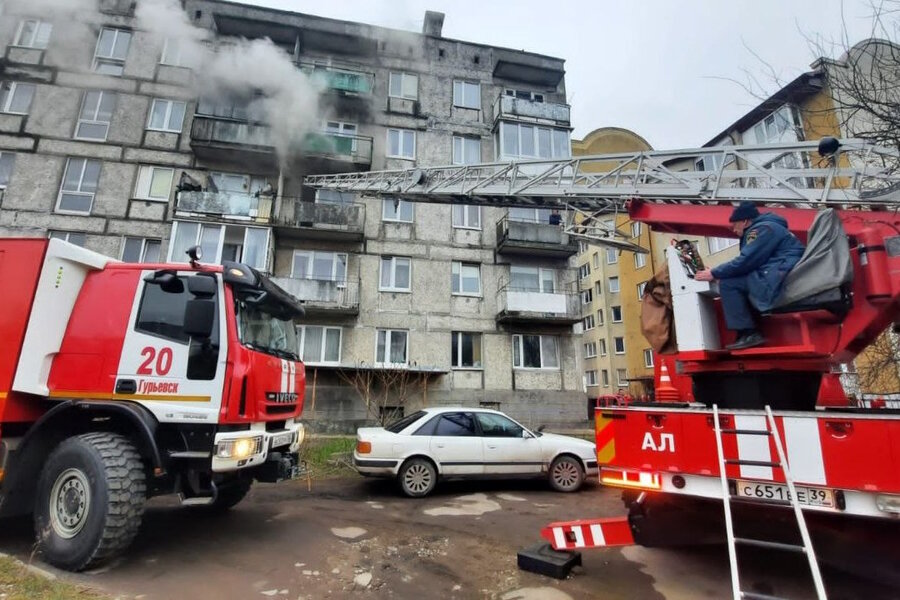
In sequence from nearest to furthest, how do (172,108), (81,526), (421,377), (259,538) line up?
(81,526) → (259,538) → (421,377) → (172,108)

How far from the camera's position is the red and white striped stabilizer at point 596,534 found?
402 centimetres

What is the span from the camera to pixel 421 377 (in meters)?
17.0

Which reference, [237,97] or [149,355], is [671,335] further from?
[237,97]

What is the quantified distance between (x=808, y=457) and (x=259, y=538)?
18.2 feet

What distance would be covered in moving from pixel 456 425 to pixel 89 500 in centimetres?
545

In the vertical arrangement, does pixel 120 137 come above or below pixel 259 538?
above

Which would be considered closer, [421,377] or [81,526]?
[81,526]

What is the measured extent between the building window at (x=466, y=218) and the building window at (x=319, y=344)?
269 inches

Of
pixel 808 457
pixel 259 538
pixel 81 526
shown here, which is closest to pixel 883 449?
pixel 808 457

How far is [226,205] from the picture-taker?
17172mm

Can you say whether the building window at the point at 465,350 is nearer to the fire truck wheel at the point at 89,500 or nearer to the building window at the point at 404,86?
the building window at the point at 404,86

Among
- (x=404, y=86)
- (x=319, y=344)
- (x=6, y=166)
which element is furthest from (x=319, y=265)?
(x=6, y=166)

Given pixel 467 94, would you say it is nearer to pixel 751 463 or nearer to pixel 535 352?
pixel 535 352

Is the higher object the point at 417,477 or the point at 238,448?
the point at 238,448
